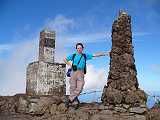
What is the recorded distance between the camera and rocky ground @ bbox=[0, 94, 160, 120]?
1459 cm

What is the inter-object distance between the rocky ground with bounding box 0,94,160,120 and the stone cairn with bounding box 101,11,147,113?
0.23m

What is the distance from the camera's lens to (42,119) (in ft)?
49.9

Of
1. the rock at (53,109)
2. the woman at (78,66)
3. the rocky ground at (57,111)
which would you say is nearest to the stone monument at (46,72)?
the rocky ground at (57,111)

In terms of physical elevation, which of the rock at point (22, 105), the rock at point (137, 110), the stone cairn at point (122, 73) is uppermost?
the stone cairn at point (122, 73)

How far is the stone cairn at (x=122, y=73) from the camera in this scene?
14625mm

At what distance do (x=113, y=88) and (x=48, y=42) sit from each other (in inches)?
143

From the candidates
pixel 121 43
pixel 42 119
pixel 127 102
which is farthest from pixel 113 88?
pixel 42 119

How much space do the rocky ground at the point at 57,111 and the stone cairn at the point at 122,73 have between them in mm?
233

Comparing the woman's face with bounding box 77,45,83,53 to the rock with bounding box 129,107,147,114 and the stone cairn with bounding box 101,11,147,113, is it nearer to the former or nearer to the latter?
the stone cairn with bounding box 101,11,147,113

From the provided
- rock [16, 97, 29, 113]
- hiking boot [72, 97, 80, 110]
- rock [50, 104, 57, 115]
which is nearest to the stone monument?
rock [16, 97, 29, 113]

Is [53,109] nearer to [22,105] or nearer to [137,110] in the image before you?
[22,105]

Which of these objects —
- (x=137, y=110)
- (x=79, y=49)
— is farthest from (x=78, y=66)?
(x=137, y=110)

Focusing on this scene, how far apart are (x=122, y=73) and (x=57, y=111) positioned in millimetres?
2730

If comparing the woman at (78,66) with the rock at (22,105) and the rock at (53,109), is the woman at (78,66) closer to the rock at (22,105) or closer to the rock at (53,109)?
the rock at (53,109)
